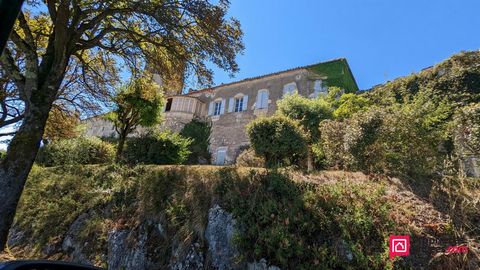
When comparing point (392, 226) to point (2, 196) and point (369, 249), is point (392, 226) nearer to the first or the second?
point (369, 249)

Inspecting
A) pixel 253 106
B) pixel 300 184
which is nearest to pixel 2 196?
pixel 300 184

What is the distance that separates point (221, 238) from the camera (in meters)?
6.15

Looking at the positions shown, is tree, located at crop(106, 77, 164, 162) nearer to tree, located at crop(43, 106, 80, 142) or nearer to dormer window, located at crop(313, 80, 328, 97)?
tree, located at crop(43, 106, 80, 142)

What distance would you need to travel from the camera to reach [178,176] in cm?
826

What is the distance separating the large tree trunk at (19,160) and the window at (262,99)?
1740 cm

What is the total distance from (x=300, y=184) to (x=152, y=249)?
135 inches

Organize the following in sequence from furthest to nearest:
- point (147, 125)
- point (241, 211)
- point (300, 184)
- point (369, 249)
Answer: point (147, 125) < point (300, 184) < point (241, 211) < point (369, 249)

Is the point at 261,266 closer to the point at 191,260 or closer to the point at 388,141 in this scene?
the point at 191,260

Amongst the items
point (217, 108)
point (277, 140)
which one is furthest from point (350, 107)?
point (217, 108)

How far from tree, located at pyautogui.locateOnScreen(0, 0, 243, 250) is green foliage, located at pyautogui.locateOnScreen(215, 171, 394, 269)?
4615mm

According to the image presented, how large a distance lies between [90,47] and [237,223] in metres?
7.03

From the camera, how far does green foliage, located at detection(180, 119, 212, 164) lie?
23.2 m

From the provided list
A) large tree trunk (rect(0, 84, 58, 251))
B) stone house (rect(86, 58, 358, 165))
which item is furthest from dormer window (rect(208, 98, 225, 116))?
large tree trunk (rect(0, 84, 58, 251))

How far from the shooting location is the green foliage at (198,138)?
76.1ft
